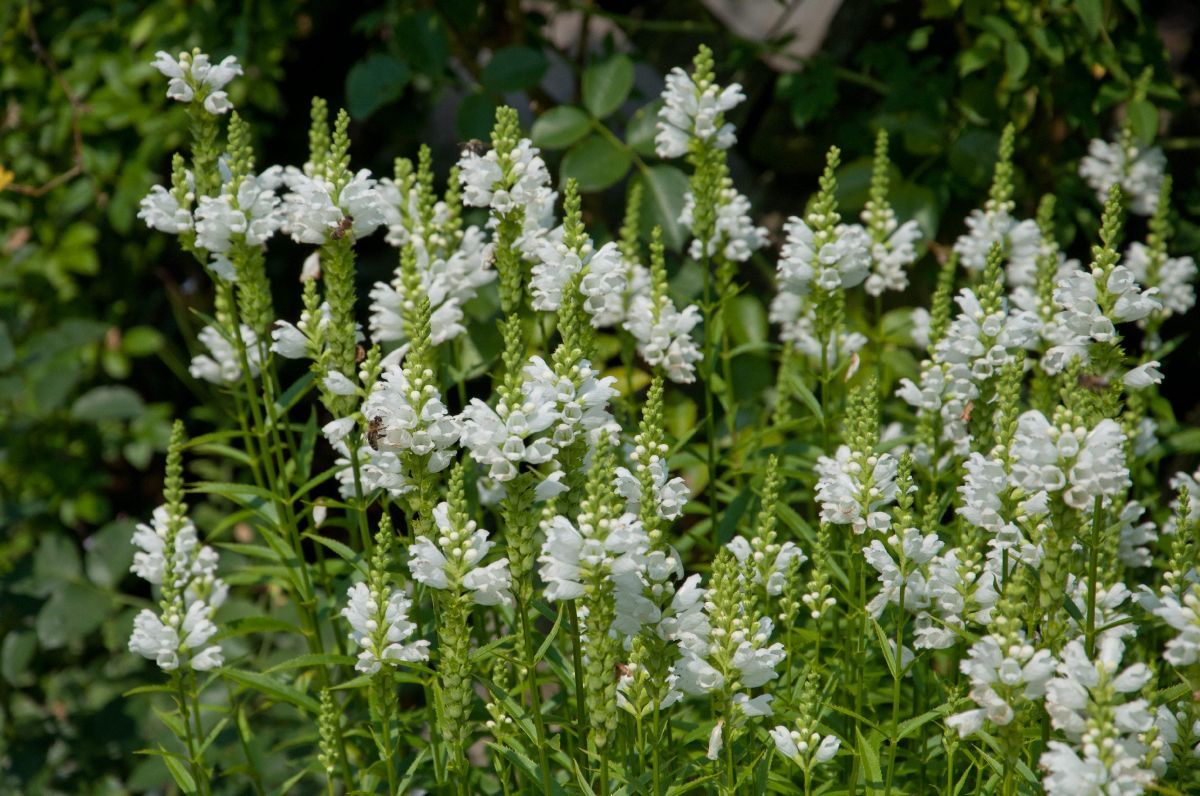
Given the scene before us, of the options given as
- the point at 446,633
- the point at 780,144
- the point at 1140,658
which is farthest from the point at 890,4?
the point at 446,633

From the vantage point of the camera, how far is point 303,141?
5840mm

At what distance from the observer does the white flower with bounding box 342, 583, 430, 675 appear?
2279 millimetres

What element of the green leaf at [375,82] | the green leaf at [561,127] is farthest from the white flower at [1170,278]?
the green leaf at [375,82]

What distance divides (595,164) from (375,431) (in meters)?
1.85

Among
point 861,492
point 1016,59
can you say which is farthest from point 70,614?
point 1016,59

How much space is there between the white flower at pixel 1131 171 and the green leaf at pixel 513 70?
1.77m

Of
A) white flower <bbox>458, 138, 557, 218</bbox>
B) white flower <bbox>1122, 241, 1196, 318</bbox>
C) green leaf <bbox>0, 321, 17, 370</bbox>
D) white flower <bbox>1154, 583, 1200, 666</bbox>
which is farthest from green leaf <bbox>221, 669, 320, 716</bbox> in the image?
green leaf <bbox>0, 321, 17, 370</bbox>

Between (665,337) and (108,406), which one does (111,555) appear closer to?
(108,406)

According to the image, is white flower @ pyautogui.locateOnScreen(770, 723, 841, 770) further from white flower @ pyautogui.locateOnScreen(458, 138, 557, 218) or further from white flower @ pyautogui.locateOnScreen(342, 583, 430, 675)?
white flower @ pyautogui.locateOnScreen(458, 138, 557, 218)

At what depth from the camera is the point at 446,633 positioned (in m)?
2.13

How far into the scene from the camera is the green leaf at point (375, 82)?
4191 mm

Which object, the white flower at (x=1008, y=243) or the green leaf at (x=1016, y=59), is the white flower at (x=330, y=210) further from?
the green leaf at (x=1016, y=59)

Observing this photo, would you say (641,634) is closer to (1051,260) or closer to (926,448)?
(926,448)

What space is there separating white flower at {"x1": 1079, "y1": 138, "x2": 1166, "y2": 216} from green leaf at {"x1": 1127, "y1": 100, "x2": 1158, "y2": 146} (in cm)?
7
